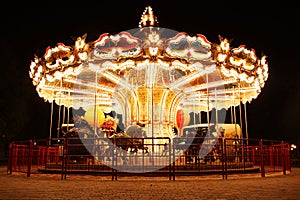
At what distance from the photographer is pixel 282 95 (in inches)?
1463

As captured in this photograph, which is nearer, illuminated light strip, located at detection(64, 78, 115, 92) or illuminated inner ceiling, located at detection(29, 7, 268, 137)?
illuminated inner ceiling, located at detection(29, 7, 268, 137)

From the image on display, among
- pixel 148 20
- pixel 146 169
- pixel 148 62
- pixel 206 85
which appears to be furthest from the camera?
pixel 206 85

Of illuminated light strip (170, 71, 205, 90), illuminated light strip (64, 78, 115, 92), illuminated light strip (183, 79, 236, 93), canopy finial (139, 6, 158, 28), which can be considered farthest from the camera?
illuminated light strip (183, 79, 236, 93)

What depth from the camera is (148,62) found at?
1138 centimetres

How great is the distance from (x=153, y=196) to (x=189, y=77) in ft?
29.4

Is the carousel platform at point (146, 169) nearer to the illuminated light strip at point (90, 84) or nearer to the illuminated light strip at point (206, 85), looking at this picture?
the illuminated light strip at point (90, 84)

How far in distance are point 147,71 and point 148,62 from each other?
207cm

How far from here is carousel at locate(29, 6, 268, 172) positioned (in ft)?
37.0

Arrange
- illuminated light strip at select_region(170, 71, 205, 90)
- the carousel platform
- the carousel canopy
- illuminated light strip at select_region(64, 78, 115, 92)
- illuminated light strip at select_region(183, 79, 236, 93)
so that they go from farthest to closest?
illuminated light strip at select_region(183, 79, 236, 93)
illuminated light strip at select_region(64, 78, 115, 92)
illuminated light strip at select_region(170, 71, 205, 90)
the carousel canopy
the carousel platform

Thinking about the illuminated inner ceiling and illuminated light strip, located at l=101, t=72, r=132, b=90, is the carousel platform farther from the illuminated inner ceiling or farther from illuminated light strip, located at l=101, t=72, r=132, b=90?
illuminated light strip, located at l=101, t=72, r=132, b=90

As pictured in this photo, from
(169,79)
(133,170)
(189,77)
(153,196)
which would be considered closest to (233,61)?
(189,77)

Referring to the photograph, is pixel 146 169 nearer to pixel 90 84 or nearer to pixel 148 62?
pixel 148 62

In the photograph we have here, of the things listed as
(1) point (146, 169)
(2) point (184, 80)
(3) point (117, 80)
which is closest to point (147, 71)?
(3) point (117, 80)

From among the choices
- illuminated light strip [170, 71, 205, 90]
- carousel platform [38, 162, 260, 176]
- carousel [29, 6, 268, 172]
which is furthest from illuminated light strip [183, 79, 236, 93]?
carousel platform [38, 162, 260, 176]
